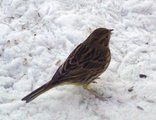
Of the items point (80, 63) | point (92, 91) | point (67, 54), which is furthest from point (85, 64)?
point (67, 54)

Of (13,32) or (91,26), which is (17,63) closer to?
(13,32)

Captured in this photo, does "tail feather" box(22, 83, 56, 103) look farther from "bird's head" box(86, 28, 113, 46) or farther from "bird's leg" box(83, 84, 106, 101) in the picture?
"bird's head" box(86, 28, 113, 46)

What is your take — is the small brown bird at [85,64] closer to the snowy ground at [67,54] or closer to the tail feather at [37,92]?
the tail feather at [37,92]

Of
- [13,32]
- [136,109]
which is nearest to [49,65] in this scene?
[13,32]

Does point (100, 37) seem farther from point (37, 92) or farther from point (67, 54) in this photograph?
point (37, 92)

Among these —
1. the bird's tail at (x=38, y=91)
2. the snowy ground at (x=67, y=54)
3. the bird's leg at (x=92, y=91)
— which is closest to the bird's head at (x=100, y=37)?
the snowy ground at (x=67, y=54)
